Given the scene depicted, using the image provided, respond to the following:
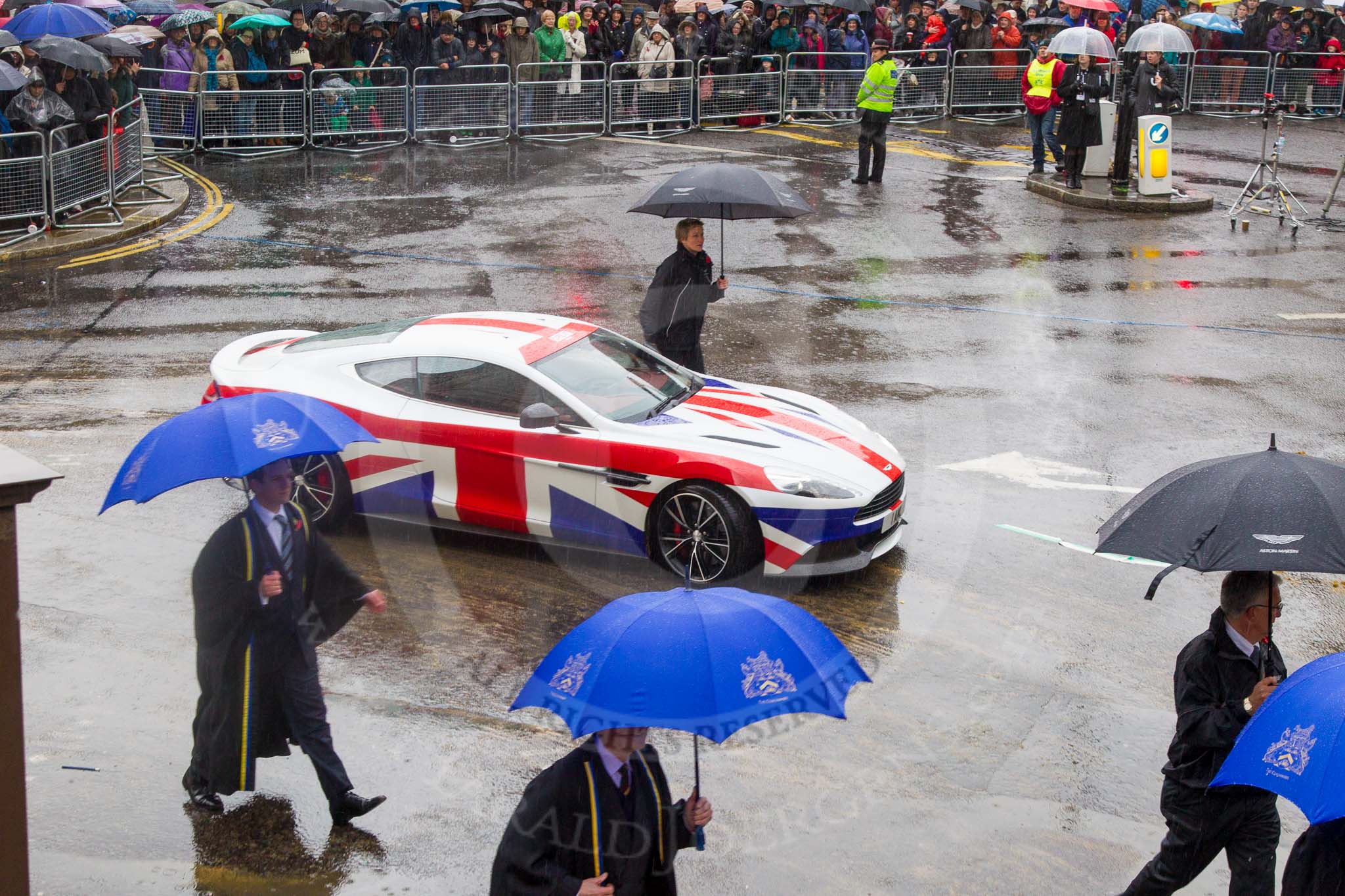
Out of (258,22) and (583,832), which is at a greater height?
(258,22)

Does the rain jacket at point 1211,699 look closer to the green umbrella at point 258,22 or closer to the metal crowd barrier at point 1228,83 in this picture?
the green umbrella at point 258,22

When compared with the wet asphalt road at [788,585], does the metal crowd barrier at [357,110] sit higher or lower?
higher

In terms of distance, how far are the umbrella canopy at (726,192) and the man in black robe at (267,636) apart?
18.6 feet

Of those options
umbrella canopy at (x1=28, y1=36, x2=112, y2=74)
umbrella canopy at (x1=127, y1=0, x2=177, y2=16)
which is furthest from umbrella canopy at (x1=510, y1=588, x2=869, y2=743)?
umbrella canopy at (x1=127, y1=0, x2=177, y2=16)

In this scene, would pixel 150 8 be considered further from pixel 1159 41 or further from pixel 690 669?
pixel 690 669

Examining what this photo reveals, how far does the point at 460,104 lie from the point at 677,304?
45.8 ft

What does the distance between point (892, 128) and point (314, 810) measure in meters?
21.7

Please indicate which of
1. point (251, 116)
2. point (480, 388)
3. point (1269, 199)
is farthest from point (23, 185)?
point (1269, 199)

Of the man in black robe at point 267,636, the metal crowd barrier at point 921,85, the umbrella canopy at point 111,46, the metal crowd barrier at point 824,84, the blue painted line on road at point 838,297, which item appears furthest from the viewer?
the metal crowd barrier at point 921,85

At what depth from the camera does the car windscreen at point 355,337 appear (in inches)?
376

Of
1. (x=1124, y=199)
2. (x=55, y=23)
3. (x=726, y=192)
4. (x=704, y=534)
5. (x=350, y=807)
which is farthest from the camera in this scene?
(x=1124, y=199)

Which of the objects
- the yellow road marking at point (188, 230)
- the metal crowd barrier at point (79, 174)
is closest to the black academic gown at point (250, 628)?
the yellow road marking at point (188, 230)

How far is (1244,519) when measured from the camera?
17.0ft

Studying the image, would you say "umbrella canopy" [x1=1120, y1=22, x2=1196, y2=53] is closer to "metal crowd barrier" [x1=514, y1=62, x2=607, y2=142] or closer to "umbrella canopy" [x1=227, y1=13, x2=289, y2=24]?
"metal crowd barrier" [x1=514, y1=62, x2=607, y2=142]
